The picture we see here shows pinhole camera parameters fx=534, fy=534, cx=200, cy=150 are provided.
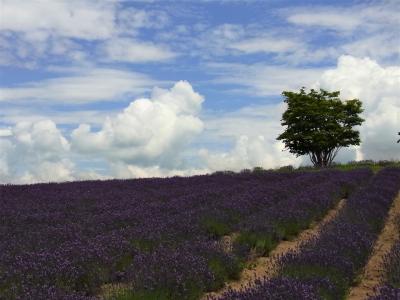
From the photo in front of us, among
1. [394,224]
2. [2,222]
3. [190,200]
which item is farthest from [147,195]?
[394,224]

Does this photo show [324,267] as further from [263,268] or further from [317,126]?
[317,126]

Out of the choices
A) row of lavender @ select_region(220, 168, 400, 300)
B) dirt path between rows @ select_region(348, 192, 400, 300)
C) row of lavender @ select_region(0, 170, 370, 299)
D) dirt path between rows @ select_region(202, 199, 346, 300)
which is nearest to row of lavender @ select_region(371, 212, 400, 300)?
dirt path between rows @ select_region(348, 192, 400, 300)

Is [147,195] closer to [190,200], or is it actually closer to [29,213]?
[190,200]

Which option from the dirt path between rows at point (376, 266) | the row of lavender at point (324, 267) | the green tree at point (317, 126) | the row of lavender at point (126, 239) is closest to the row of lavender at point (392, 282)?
the dirt path between rows at point (376, 266)

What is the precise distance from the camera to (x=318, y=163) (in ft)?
121

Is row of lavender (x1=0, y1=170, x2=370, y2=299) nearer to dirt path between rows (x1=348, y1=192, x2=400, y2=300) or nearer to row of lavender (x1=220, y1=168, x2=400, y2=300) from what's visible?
row of lavender (x1=220, y1=168, x2=400, y2=300)

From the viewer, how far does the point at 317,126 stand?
35.9 metres

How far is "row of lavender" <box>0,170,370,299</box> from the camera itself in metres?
5.21

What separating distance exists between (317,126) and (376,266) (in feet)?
96.5

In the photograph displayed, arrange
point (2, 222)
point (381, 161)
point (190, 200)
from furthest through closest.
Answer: point (381, 161) < point (190, 200) < point (2, 222)

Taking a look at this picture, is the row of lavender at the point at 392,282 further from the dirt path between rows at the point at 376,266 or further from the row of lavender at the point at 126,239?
the row of lavender at the point at 126,239

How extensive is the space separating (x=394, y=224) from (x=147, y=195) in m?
5.95

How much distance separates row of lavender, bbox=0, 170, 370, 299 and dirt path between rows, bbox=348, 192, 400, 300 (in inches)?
53.7

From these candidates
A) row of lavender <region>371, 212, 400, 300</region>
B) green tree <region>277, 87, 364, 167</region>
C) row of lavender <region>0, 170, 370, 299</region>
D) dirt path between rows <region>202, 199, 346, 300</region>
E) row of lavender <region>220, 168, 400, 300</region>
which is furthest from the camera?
green tree <region>277, 87, 364, 167</region>
